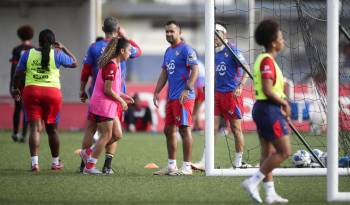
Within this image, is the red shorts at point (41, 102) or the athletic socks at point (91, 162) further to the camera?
the red shorts at point (41, 102)

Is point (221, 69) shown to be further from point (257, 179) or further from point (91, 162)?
point (257, 179)

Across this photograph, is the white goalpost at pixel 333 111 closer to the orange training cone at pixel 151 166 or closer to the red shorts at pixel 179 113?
the red shorts at pixel 179 113

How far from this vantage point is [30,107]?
12070mm

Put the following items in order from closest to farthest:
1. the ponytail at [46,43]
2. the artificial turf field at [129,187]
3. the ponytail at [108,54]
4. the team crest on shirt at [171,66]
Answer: the artificial turf field at [129,187] < the ponytail at [108,54] < the team crest on shirt at [171,66] < the ponytail at [46,43]

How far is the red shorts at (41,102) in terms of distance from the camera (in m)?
12.0

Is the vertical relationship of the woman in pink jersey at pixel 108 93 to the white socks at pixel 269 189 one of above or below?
above

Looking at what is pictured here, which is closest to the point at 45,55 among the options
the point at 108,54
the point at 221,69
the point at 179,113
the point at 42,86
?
the point at 42,86

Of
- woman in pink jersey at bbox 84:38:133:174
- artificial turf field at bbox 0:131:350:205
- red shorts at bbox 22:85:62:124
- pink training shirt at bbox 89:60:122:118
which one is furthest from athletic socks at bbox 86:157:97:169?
red shorts at bbox 22:85:62:124

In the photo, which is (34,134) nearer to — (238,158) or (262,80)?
(238,158)

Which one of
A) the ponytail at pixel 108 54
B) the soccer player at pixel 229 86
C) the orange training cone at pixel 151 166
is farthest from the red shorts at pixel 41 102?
the soccer player at pixel 229 86

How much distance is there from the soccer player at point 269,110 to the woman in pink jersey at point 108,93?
2.86 meters

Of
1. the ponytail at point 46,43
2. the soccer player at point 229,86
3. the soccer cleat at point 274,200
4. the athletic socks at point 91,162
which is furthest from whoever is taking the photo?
the soccer player at point 229,86

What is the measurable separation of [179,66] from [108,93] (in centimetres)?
113

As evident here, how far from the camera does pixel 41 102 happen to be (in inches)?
476
